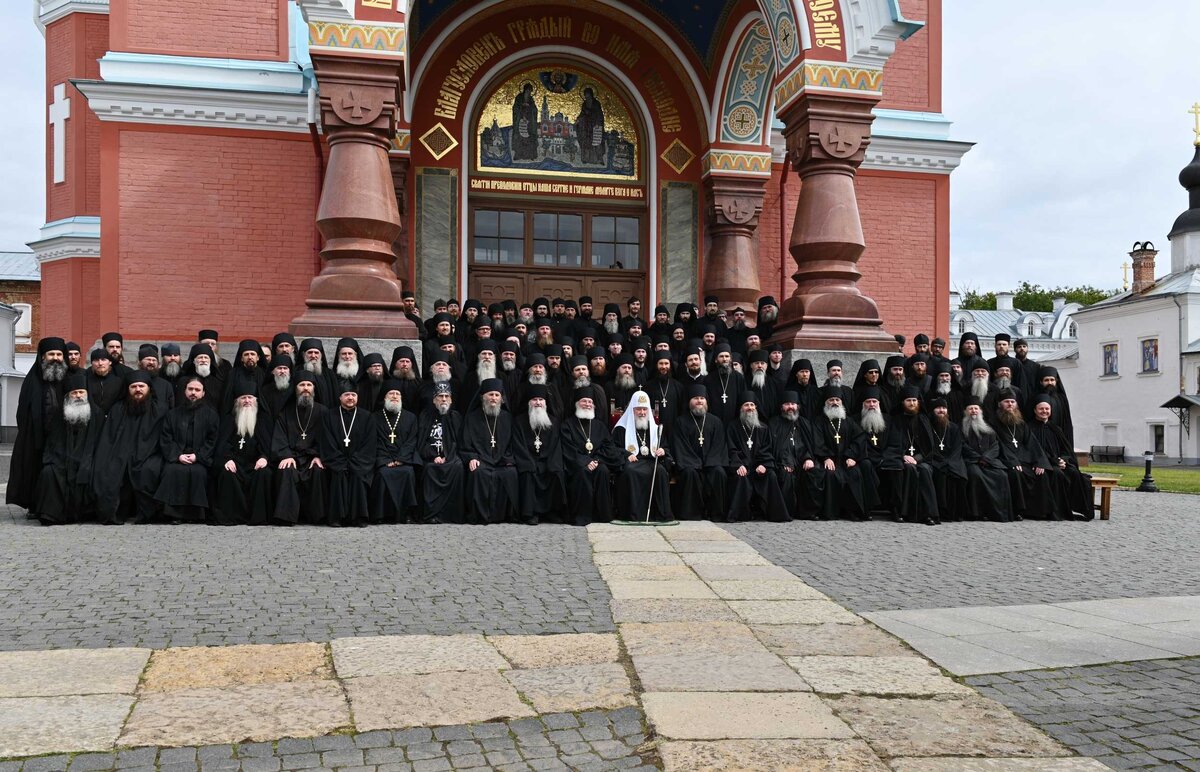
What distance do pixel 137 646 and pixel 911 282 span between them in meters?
13.6

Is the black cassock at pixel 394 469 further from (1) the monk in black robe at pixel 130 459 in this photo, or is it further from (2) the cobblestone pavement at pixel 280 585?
(1) the monk in black robe at pixel 130 459

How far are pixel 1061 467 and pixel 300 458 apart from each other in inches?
303

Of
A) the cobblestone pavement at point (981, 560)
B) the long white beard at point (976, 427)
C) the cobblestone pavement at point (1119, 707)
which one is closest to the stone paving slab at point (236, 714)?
the cobblestone pavement at point (1119, 707)

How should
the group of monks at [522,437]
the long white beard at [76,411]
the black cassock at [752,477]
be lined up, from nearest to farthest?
the group of monks at [522,437] < the long white beard at [76,411] < the black cassock at [752,477]

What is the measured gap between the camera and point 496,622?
4.85m

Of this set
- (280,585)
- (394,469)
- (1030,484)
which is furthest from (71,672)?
(1030,484)

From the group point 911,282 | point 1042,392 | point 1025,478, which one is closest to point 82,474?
point 1025,478

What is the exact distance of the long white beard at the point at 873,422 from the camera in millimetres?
10102

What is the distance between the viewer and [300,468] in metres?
8.84

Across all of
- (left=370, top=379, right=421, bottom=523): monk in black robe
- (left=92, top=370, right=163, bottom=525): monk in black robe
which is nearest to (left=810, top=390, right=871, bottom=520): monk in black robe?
(left=370, top=379, right=421, bottom=523): monk in black robe

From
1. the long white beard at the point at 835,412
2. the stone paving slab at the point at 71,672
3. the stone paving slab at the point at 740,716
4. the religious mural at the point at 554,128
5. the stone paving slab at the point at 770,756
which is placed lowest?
the stone paving slab at the point at 770,756

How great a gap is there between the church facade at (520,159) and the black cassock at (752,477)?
5.79 feet

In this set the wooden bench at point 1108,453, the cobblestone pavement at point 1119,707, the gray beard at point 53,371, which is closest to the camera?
the cobblestone pavement at point 1119,707

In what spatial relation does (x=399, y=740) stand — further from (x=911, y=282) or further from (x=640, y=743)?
(x=911, y=282)
